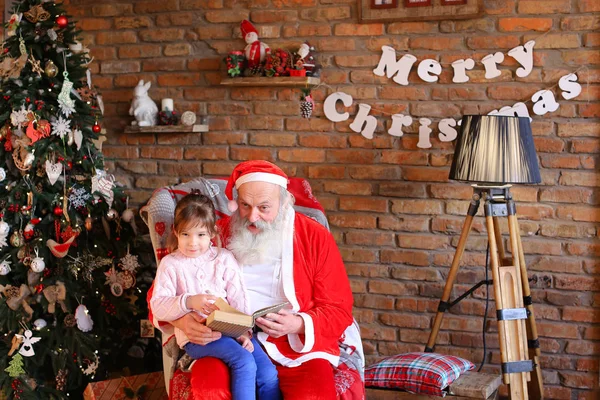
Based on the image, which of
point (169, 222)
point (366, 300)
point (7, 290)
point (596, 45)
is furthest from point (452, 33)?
point (7, 290)

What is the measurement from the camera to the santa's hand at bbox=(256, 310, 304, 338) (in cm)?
257

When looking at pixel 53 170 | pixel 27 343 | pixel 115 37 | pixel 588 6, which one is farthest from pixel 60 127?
pixel 588 6

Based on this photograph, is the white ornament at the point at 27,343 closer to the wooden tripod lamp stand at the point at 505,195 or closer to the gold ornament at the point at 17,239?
the gold ornament at the point at 17,239

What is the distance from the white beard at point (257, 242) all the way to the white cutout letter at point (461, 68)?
1.23m

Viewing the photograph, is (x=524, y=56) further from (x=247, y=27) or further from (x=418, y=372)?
(x=418, y=372)

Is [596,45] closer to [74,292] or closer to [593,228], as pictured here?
[593,228]

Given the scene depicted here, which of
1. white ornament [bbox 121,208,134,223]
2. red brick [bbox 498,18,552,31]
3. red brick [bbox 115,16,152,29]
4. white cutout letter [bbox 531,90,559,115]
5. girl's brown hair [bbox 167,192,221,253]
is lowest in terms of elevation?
white ornament [bbox 121,208,134,223]

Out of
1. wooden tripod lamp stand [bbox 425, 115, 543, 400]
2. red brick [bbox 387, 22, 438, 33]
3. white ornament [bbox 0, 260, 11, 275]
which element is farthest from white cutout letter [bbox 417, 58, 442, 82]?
white ornament [bbox 0, 260, 11, 275]

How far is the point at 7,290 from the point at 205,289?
1.29 meters

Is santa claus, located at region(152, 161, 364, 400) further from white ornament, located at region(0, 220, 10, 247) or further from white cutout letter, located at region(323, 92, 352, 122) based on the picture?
white ornament, located at region(0, 220, 10, 247)

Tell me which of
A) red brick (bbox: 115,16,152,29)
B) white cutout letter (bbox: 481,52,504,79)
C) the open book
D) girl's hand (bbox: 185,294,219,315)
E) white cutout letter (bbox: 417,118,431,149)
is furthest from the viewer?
red brick (bbox: 115,16,152,29)

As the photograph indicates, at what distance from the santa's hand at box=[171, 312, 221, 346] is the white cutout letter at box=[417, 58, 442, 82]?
5.49 feet

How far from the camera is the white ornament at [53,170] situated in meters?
3.33

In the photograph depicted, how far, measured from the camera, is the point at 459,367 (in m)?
3.09
